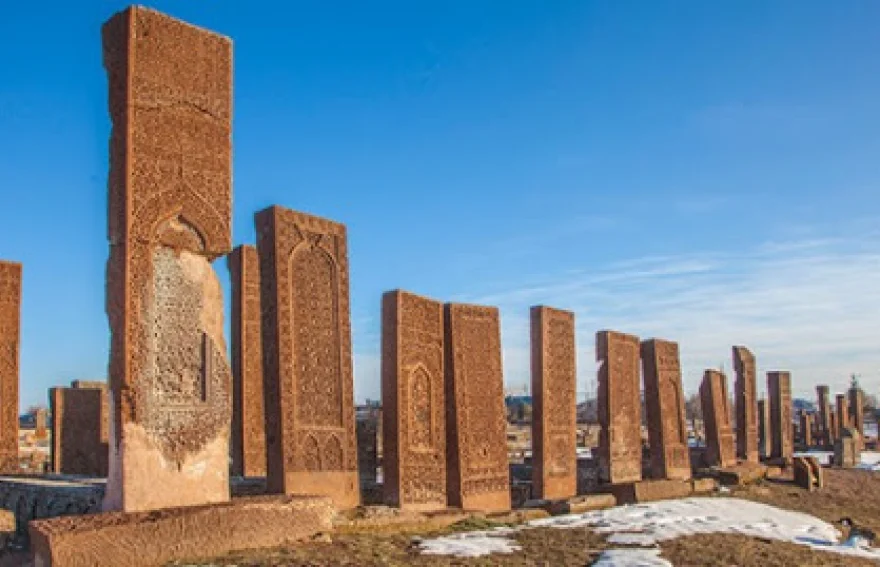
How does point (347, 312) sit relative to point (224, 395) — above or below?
above

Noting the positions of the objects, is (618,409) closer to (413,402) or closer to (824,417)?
(413,402)

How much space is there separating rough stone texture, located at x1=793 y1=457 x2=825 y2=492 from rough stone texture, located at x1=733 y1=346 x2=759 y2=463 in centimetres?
254

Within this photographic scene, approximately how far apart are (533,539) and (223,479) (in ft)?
8.16

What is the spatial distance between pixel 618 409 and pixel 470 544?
21.2 ft

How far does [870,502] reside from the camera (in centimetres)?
1308

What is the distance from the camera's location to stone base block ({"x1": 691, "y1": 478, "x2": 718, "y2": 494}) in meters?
12.2

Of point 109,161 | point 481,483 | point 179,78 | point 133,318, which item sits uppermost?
point 179,78

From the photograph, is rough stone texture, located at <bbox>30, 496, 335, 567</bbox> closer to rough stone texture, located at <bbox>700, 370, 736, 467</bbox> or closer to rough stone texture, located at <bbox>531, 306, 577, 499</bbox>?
rough stone texture, located at <bbox>531, 306, 577, 499</bbox>

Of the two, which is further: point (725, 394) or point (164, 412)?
point (725, 394)

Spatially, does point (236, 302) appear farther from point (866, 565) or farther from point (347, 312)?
point (866, 565)

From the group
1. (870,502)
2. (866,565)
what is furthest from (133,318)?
(870,502)

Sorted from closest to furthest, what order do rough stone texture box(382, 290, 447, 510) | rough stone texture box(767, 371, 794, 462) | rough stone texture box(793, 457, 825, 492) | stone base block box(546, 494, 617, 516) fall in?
rough stone texture box(382, 290, 447, 510) < stone base block box(546, 494, 617, 516) < rough stone texture box(793, 457, 825, 492) < rough stone texture box(767, 371, 794, 462)

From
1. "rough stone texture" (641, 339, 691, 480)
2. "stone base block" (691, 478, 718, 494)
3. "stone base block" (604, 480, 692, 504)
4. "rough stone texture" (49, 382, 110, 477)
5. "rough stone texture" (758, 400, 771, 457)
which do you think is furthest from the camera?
"rough stone texture" (758, 400, 771, 457)

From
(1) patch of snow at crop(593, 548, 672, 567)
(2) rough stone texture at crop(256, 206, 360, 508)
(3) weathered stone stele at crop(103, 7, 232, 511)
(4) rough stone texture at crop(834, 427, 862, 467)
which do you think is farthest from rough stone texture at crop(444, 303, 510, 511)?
(4) rough stone texture at crop(834, 427, 862, 467)
